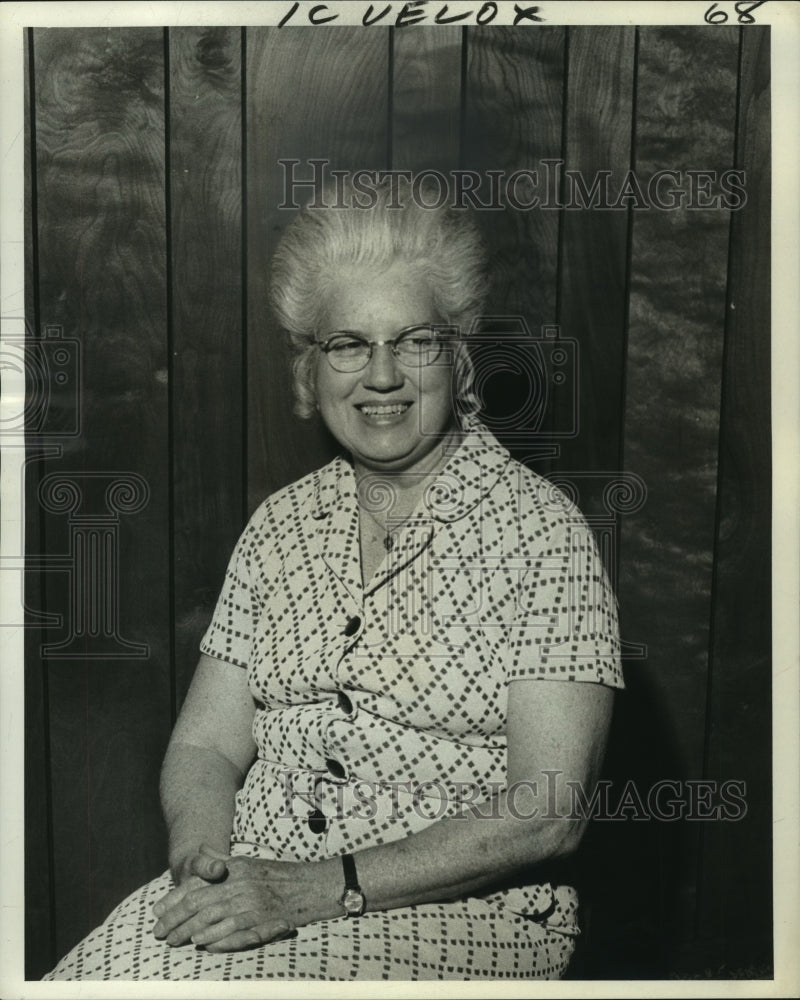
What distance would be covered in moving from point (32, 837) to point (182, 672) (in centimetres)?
32

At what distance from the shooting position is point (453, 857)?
4.67 ft

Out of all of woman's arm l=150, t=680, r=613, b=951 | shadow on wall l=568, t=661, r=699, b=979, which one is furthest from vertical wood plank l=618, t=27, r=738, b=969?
woman's arm l=150, t=680, r=613, b=951

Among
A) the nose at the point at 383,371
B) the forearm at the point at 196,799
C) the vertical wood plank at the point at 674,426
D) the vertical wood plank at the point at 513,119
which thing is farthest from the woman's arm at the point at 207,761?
the vertical wood plank at the point at 513,119

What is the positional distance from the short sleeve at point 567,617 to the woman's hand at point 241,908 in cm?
38

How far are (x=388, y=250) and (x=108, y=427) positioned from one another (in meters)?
0.47

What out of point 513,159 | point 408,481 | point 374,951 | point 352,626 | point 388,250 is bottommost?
point 374,951

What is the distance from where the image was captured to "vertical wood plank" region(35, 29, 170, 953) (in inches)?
61.8

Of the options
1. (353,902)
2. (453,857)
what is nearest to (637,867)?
(453,857)

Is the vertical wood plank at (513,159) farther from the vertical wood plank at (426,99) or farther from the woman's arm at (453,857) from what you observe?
the woman's arm at (453,857)

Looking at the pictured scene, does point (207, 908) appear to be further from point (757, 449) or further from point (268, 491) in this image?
point (757, 449)

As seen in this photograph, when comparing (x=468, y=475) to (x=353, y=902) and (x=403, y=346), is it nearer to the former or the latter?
(x=403, y=346)

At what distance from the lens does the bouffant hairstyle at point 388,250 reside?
1.51 m

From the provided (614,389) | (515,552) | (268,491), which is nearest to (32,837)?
(268,491)

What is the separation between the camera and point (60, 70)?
1561mm
